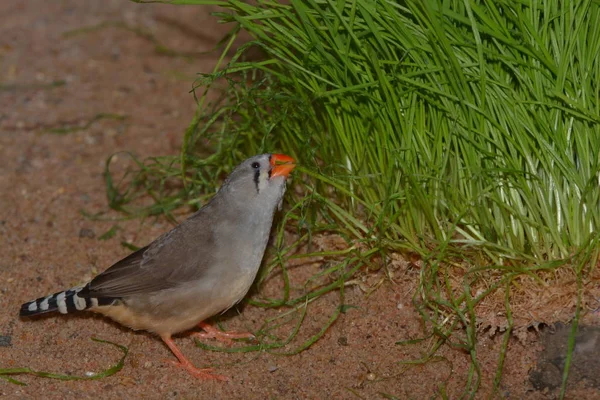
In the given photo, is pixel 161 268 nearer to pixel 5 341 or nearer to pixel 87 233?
pixel 5 341

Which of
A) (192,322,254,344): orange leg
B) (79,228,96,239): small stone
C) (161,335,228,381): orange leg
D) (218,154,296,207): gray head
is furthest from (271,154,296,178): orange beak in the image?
(79,228,96,239): small stone

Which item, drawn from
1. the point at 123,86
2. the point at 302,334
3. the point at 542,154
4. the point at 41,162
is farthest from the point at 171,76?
the point at 542,154

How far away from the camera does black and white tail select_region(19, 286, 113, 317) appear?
12.2 ft

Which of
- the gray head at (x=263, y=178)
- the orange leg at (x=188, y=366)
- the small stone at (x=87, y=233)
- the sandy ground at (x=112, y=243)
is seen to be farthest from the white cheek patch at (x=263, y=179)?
the small stone at (x=87, y=233)

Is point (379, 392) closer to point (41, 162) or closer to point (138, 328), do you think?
point (138, 328)

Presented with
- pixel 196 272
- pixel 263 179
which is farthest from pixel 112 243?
pixel 263 179

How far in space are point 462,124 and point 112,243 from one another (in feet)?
7.29

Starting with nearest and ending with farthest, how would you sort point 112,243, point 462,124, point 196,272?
point 462,124
point 196,272
point 112,243

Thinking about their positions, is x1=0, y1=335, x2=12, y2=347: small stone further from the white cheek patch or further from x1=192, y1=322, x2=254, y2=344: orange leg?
the white cheek patch

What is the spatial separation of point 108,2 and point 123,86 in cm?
154

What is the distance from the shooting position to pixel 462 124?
3361 millimetres

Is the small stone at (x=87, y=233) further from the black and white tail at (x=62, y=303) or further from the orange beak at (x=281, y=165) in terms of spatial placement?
the orange beak at (x=281, y=165)

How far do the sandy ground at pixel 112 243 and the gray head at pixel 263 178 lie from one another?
64cm

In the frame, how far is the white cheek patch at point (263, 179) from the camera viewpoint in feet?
12.2
